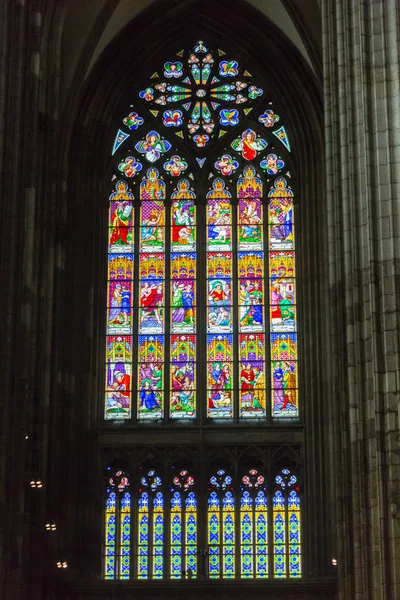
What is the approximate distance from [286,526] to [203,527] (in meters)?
1.59

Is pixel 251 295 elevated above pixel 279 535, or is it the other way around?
pixel 251 295

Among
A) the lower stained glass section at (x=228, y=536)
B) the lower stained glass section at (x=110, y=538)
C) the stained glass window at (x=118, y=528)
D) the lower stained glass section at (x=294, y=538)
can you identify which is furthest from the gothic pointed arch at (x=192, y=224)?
the lower stained glass section at (x=110, y=538)

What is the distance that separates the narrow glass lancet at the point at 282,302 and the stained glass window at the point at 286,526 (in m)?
1.38

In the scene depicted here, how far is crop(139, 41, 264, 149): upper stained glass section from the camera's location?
1236 inches

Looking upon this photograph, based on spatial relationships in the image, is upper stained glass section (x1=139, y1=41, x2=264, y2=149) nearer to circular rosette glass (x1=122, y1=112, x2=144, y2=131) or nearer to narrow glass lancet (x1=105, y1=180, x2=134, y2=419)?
circular rosette glass (x1=122, y1=112, x2=144, y2=131)

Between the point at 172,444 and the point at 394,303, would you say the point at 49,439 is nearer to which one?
the point at 172,444

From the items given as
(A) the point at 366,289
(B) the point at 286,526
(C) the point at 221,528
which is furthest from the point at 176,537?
(A) the point at 366,289

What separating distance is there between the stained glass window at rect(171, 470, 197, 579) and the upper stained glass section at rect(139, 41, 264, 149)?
24.4 ft

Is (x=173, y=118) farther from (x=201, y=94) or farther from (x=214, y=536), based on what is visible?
(x=214, y=536)

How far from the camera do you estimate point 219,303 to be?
97.8 feet

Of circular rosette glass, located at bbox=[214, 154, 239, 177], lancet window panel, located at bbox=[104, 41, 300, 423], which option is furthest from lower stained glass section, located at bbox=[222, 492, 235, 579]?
circular rosette glass, located at bbox=[214, 154, 239, 177]

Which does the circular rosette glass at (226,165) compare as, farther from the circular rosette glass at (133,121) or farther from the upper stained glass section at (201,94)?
the circular rosette glass at (133,121)

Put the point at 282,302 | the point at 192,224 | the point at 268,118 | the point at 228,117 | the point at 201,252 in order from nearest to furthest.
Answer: the point at 282,302 < the point at 201,252 < the point at 192,224 < the point at 268,118 < the point at 228,117

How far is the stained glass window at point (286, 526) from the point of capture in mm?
27875
